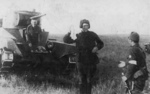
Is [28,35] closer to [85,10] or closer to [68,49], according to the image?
[68,49]

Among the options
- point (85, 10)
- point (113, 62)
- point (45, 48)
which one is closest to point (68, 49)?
point (45, 48)

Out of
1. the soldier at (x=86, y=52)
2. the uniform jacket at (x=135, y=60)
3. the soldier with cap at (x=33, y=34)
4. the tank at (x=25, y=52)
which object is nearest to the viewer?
the uniform jacket at (x=135, y=60)

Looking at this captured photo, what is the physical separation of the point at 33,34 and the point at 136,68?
4.15m

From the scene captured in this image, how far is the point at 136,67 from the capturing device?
4.34m

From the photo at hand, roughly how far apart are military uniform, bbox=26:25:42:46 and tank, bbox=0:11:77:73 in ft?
0.52

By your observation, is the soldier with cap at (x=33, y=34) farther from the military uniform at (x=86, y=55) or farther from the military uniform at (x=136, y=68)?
the military uniform at (x=136, y=68)

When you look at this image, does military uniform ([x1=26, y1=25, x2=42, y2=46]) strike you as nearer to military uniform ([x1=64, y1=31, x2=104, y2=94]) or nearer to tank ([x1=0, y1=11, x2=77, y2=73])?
tank ([x1=0, y1=11, x2=77, y2=73])

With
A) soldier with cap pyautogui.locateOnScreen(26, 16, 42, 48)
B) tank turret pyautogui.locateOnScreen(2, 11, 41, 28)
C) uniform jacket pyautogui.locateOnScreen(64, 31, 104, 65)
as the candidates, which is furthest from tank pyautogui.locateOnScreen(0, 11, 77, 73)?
uniform jacket pyautogui.locateOnScreen(64, 31, 104, 65)

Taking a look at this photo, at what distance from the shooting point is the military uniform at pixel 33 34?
771 cm

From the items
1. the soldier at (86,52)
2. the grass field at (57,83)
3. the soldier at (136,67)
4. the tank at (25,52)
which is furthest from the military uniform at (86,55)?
the tank at (25,52)

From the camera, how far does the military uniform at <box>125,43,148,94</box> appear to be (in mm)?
4285

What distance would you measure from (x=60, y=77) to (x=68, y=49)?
0.83m

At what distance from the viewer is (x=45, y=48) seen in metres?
7.91

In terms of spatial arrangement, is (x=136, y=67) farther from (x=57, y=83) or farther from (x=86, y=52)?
(x=57, y=83)
